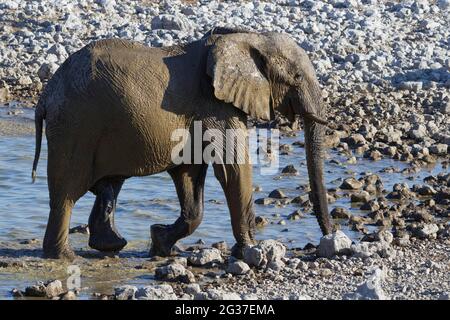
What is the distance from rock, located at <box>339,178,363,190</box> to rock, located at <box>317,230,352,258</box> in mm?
2816

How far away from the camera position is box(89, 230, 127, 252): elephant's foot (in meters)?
9.93

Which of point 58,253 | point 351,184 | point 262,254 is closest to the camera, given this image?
point 262,254

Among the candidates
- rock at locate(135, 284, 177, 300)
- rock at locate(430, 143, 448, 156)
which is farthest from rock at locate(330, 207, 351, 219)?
rock at locate(135, 284, 177, 300)

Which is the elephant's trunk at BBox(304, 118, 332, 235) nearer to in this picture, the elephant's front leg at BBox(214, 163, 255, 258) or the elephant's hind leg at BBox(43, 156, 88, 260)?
the elephant's front leg at BBox(214, 163, 255, 258)

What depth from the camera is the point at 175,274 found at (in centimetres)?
907

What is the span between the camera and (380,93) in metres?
16.9

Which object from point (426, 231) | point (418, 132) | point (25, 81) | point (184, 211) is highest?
A: point (25, 81)

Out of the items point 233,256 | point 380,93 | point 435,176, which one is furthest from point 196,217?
point 380,93

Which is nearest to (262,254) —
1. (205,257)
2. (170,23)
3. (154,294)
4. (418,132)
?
(205,257)

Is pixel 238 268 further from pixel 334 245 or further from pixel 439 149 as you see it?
pixel 439 149

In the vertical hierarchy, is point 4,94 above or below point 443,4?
below

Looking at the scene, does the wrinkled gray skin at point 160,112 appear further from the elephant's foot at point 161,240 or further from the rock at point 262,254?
the rock at point 262,254

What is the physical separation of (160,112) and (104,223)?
102 centimetres
